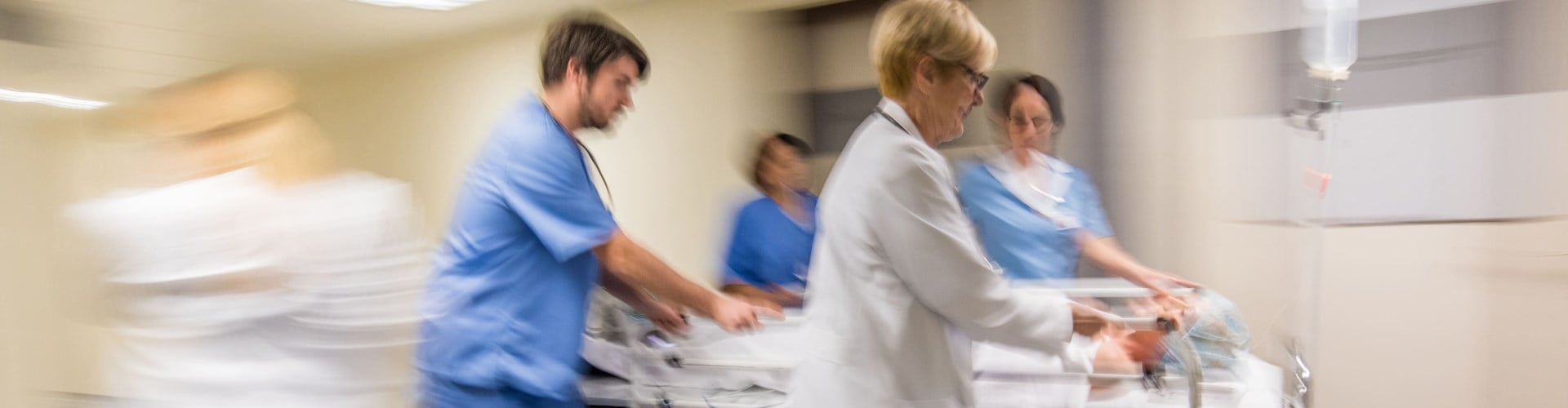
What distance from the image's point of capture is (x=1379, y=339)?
248 cm

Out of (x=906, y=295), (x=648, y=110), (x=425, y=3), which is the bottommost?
(x=906, y=295)

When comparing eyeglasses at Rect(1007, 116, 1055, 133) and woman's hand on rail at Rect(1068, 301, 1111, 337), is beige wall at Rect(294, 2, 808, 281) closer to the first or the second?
eyeglasses at Rect(1007, 116, 1055, 133)

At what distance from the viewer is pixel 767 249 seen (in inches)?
108

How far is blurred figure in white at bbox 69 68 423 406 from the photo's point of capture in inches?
46.4

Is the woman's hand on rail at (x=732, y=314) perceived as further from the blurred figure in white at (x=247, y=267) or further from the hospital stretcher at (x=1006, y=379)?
the blurred figure in white at (x=247, y=267)

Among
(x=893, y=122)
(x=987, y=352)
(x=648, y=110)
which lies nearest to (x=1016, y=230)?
(x=987, y=352)

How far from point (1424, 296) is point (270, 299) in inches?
101

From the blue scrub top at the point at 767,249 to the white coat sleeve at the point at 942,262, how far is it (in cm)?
158

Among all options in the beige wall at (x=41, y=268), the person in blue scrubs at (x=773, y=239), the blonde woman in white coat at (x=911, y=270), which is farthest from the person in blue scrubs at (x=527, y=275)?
the person in blue scrubs at (x=773, y=239)

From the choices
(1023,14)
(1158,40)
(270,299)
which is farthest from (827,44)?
(270,299)

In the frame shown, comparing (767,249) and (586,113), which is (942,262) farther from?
(767,249)

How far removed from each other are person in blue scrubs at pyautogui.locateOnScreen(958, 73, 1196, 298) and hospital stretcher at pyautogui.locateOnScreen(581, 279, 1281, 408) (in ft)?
0.23

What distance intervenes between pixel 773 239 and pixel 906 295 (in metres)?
1.61

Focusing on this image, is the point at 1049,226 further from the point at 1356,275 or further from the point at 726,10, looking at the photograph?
the point at 726,10
